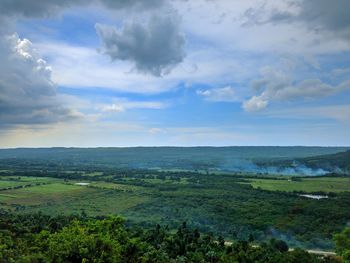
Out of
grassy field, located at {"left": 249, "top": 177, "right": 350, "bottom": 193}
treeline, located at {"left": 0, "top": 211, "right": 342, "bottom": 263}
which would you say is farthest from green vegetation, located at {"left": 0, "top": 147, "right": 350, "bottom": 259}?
treeline, located at {"left": 0, "top": 211, "right": 342, "bottom": 263}

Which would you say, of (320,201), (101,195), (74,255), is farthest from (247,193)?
(74,255)

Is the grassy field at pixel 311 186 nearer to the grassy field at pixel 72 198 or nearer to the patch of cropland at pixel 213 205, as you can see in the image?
the patch of cropland at pixel 213 205

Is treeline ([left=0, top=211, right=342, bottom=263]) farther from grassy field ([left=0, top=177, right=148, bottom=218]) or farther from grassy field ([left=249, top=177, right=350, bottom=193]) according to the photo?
grassy field ([left=249, top=177, right=350, bottom=193])

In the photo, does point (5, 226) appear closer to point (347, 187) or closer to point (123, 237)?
point (123, 237)

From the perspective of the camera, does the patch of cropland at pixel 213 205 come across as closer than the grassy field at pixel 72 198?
Yes

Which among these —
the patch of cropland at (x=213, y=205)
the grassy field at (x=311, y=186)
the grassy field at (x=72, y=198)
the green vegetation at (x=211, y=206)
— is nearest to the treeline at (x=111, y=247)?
the green vegetation at (x=211, y=206)
